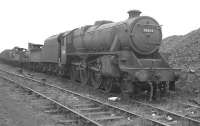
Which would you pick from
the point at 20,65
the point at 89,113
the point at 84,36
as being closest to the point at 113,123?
the point at 89,113

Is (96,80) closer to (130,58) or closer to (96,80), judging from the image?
(96,80)

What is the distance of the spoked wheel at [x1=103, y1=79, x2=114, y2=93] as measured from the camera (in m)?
12.5

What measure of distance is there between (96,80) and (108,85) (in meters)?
1.24

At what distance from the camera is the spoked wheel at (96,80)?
13.4 meters

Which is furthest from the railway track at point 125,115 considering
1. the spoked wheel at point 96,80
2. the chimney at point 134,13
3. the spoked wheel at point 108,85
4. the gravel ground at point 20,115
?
the chimney at point 134,13

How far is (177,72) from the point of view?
11555mm

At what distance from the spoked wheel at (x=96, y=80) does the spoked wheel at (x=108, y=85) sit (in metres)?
0.31

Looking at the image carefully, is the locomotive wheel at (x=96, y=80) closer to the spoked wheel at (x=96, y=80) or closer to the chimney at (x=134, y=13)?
the spoked wheel at (x=96, y=80)

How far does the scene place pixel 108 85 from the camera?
1284 cm

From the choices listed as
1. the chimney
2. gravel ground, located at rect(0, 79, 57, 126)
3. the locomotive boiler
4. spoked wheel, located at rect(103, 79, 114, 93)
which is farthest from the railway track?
the chimney

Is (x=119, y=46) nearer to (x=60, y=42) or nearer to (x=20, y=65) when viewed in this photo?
(x=60, y=42)

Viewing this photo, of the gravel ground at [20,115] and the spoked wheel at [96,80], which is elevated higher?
the spoked wheel at [96,80]

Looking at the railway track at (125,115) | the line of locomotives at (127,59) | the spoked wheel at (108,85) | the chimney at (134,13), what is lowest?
the railway track at (125,115)

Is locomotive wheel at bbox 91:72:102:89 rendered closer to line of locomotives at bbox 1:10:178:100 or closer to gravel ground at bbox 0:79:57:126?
line of locomotives at bbox 1:10:178:100
